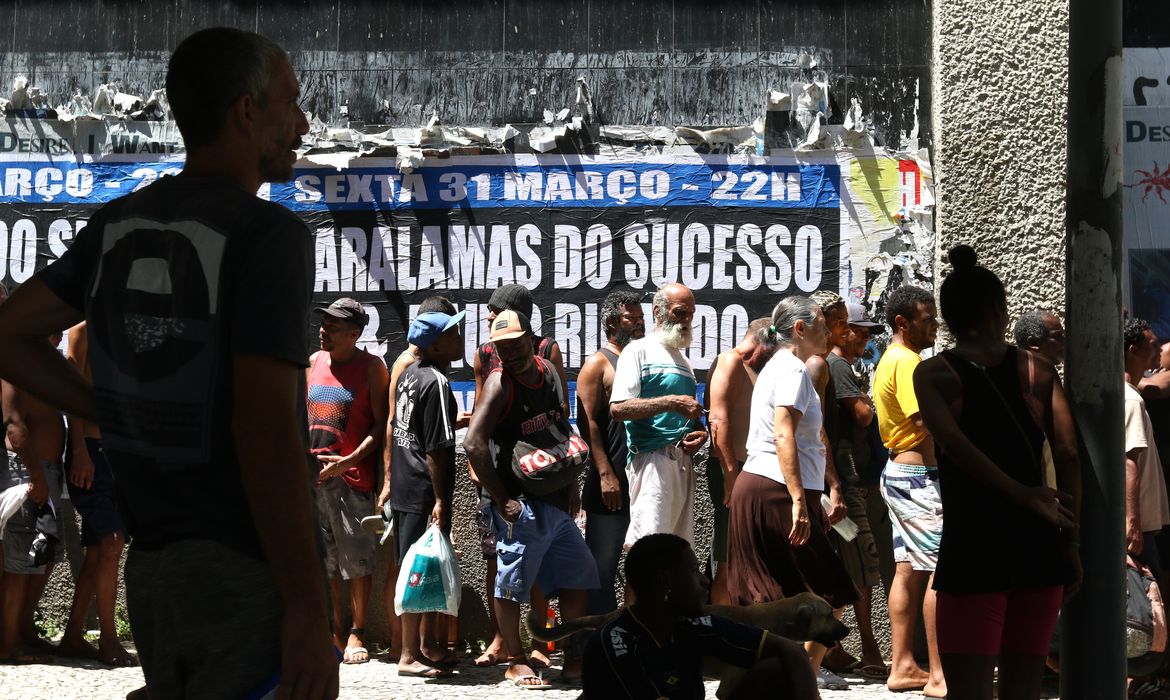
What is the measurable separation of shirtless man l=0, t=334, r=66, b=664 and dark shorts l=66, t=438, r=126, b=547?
15 centimetres

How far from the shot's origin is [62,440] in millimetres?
7305

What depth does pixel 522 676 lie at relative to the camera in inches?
273

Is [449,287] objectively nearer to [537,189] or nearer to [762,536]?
[537,189]

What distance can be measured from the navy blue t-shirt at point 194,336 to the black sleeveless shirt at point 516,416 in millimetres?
4577

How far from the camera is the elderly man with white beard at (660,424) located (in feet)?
23.0

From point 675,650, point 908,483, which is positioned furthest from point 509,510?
point 675,650

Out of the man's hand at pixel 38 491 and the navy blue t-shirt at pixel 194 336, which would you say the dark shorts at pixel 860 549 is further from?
the navy blue t-shirt at pixel 194 336

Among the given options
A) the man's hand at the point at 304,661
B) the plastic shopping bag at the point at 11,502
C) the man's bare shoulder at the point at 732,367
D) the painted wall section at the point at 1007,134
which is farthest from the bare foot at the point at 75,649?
the man's hand at the point at 304,661

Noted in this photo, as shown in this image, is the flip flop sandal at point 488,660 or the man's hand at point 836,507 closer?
the man's hand at point 836,507

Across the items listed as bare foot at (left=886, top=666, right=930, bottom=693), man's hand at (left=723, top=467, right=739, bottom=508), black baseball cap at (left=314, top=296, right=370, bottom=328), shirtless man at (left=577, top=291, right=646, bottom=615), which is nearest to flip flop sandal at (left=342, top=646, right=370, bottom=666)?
shirtless man at (left=577, top=291, right=646, bottom=615)

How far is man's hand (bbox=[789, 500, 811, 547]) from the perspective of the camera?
604 centimetres

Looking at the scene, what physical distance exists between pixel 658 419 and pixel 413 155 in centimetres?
226

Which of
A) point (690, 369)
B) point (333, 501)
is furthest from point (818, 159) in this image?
point (333, 501)

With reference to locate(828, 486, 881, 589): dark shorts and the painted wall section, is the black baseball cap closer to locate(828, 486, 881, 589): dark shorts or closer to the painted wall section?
locate(828, 486, 881, 589): dark shorts
